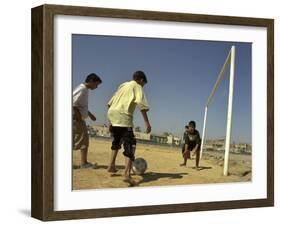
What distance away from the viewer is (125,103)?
6086 millimetres

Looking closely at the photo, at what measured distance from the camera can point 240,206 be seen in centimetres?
649

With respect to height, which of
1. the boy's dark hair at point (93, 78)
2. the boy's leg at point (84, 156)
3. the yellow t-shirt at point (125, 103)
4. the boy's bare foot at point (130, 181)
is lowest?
the boy's bare foot at point (130, 181)

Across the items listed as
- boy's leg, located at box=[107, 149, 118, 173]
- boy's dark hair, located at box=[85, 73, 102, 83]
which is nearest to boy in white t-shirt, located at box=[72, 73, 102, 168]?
boy's dark hair, located at box=[85, 73, 102, 83]

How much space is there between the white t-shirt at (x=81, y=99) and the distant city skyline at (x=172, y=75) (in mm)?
35

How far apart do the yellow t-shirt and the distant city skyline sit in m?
0.04

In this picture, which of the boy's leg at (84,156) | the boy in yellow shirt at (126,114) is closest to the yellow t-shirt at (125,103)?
the boy in yellow shirt at (126,114)

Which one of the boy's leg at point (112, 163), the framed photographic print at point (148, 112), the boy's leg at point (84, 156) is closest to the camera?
the framed photographic print at point (148, 112)

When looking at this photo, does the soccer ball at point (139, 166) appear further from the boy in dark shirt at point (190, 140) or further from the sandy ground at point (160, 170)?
the boy in dark shirt at point (190, 140)

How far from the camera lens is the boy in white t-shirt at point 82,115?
19.3ft

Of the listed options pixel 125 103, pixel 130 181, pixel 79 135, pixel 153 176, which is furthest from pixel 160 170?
pixel 79 135

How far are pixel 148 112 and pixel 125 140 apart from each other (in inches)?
9.9

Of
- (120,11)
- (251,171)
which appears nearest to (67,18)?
(120,11)

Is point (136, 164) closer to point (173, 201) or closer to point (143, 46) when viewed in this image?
point (173, 201)

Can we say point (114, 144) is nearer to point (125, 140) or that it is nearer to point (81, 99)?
point (125, 140)
